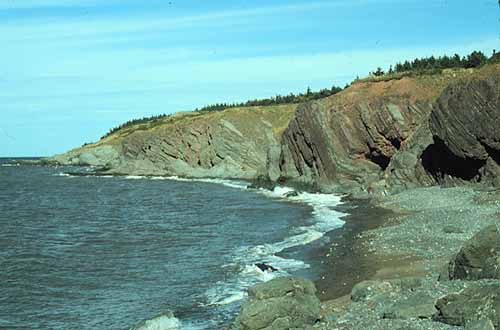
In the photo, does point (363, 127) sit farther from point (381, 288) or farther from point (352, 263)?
point (381, 288)

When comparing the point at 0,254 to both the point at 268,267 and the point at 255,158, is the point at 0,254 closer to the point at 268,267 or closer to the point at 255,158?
the point at 268,267

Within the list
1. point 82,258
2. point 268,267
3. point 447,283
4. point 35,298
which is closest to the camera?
point 447,283

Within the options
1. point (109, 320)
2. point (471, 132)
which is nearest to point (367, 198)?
point (471, 132)

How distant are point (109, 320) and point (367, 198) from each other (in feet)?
105

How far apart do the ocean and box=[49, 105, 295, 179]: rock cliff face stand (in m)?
42.9

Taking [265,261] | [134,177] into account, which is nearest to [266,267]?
[265,261]

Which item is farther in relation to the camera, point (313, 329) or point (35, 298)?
point (35, 298)

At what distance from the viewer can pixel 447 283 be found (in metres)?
15.6

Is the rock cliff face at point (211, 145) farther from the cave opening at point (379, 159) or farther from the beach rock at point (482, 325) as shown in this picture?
the beach rock at point (482, 325)

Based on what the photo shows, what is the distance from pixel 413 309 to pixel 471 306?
1.49 m

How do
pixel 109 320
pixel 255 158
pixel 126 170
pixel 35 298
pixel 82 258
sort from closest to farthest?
pixel 109 320 < pixel 35 298 < pixel 82 258 < pixel 255 158 < pixel 126 170

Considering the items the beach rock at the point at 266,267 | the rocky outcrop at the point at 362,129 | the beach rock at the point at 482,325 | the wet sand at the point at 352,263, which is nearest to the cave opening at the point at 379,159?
the rocky outcrop at the point at 362,129

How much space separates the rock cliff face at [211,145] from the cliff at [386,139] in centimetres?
29

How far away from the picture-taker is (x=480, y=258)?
15281 mm
